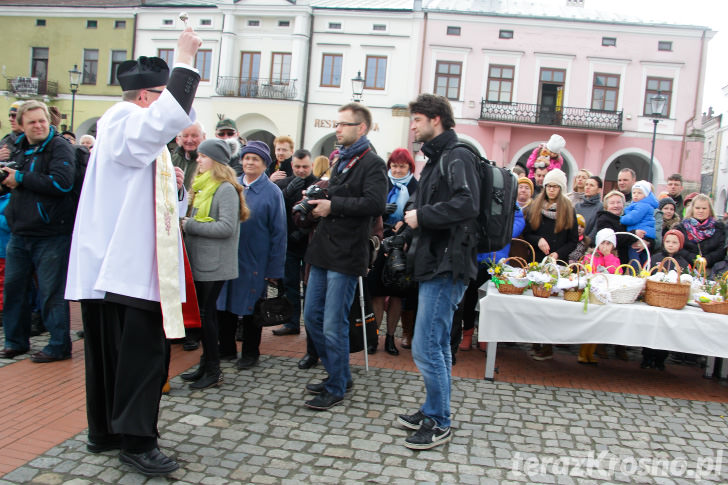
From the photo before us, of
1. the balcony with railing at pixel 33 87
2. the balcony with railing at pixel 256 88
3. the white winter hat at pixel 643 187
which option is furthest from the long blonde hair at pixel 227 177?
the balcony with railing at pixel 33 87

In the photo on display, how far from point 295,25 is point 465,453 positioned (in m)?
25.3

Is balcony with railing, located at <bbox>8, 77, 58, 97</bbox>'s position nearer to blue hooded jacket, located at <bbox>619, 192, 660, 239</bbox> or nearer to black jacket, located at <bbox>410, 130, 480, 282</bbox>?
blue hooded jacket, located at <bbox>619, 192, 660, 239</bbox>

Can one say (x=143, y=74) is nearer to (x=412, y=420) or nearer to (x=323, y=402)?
(x=323, y=402)

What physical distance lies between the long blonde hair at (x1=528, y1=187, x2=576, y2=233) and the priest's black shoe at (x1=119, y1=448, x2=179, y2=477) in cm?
438

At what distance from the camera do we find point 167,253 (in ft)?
9.94

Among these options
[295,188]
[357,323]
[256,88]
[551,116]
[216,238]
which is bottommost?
[357,323]

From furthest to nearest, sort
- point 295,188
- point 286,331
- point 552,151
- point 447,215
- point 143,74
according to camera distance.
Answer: point 552,151
point 286,331
point 295,188
point 447,215
point 143,74

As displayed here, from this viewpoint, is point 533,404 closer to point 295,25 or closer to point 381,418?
point 381,418

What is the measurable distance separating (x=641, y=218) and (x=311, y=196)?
4454 mm

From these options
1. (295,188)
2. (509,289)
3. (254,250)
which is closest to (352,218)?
(254,250)

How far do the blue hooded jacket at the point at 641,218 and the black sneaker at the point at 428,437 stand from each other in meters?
4.25

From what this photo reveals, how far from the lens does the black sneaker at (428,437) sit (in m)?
3.54

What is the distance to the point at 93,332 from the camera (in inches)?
123

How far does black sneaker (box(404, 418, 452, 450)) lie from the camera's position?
11.6 ft
